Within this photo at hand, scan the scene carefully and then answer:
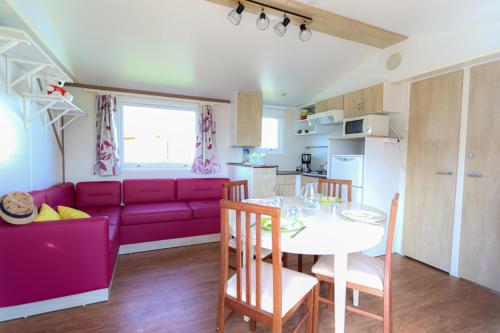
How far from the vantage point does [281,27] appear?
8.32ft

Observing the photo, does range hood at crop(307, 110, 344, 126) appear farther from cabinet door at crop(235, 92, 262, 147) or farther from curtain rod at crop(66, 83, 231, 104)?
curtain rod at crop(66, 83, 231, 104)

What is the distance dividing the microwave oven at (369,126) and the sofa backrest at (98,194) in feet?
10.8

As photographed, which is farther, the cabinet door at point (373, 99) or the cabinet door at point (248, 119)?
the cabinet door at point (248, 119)

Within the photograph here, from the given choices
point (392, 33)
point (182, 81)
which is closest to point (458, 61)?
point (392, 33)

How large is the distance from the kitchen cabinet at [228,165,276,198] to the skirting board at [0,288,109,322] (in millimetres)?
2209

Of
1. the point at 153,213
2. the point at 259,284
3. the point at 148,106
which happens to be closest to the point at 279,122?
the point at 148,106

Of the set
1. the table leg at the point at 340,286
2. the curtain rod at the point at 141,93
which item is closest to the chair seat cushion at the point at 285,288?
the table leg at the point at 340,286

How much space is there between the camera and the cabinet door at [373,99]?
2955mm

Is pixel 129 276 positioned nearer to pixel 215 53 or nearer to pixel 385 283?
pixel 385 283

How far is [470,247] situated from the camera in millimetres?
2385

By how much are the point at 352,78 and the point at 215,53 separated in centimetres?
209

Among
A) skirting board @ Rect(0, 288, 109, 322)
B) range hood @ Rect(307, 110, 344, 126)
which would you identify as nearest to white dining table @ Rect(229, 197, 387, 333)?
skirting board @ Rect(0, 288, 109, 322)

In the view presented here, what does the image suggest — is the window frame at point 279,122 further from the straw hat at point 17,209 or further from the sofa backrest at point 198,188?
the straw hat at point 17,209

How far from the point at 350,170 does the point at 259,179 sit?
4.30ft
